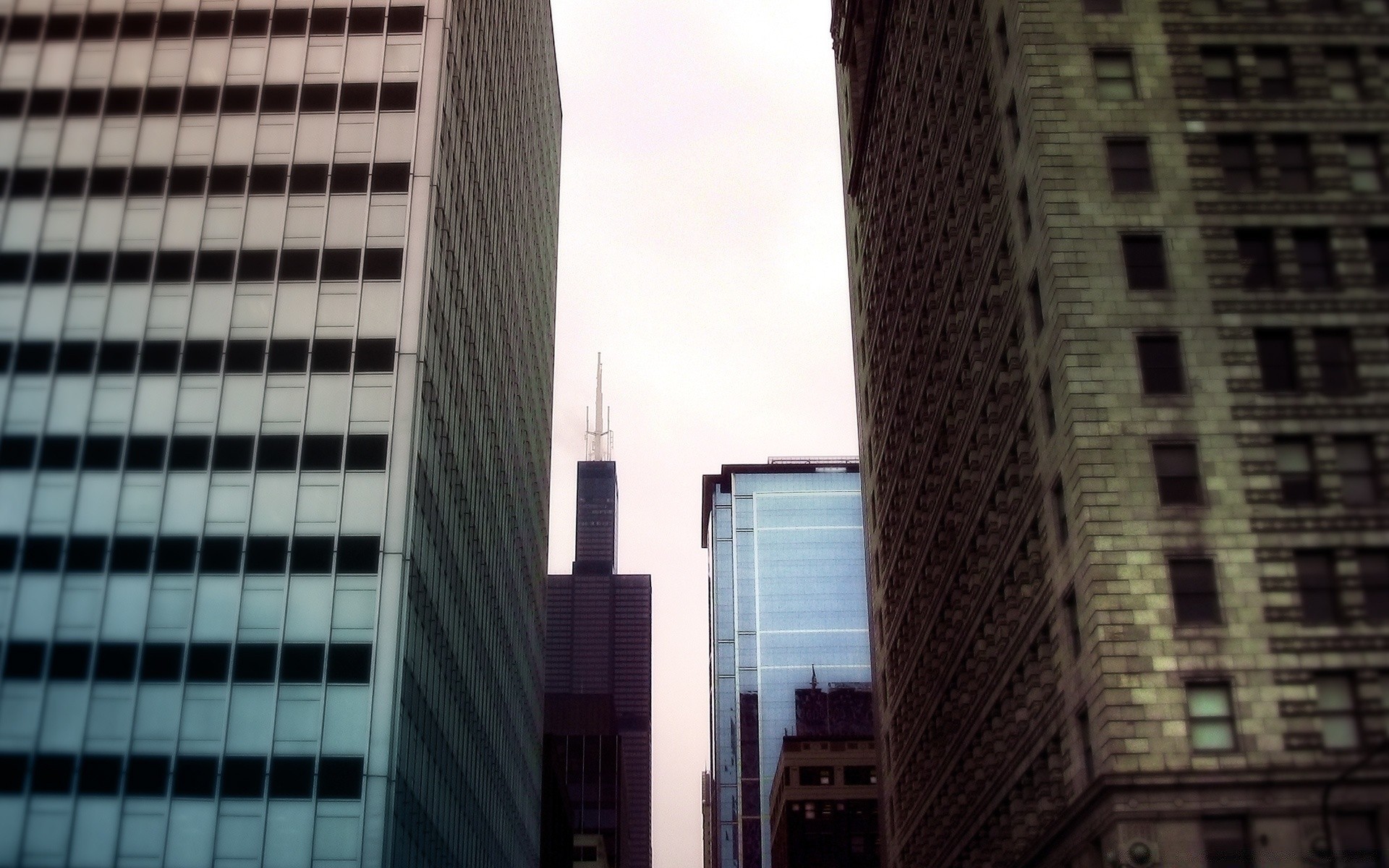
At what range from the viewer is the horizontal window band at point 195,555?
61.9 m

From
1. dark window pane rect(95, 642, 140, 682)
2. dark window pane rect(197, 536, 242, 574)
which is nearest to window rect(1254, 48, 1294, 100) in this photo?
dark window pane rect(197, 536, 242, 574)

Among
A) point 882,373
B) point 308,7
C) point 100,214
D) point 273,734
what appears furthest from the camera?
point 882,373

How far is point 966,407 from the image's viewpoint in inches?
2771

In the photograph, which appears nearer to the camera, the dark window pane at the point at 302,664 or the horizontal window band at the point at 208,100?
the dark window pane at the point at 302,664

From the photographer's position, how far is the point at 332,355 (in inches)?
2591

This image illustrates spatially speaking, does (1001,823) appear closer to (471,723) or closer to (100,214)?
(471,723)

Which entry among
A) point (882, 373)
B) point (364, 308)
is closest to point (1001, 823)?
point (364, 308)

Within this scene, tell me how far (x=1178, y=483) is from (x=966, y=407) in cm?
2014

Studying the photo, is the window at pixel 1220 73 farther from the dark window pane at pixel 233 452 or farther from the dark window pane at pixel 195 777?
the dark window pane at pixel 195 777

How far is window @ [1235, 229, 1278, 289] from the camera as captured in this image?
5438 centimetres

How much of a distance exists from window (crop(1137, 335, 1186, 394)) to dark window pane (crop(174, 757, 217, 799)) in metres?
38.1

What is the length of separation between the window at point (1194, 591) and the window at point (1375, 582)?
4.91 meters

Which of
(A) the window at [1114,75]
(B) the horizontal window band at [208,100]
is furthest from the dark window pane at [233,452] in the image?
(A) the window at [1114,75]

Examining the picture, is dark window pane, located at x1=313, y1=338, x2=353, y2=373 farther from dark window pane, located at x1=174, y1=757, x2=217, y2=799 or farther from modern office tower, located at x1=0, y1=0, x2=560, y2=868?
dark window pane, located at x1=174, y1=757, x2=217, y2=799
